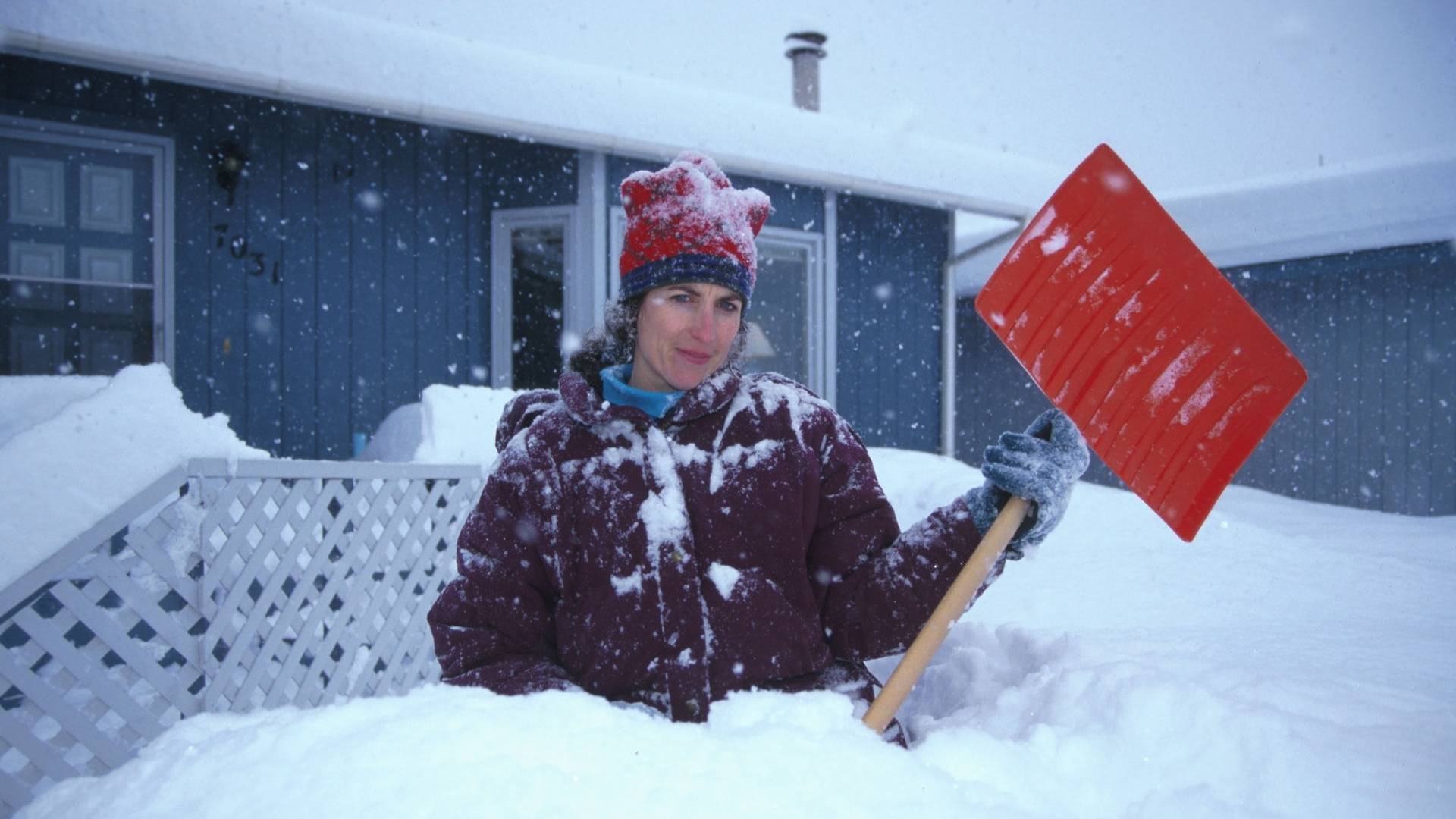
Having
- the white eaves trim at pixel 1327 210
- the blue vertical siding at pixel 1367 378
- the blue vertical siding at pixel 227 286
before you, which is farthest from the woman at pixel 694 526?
the blue vertical siding at pixel 1367 378

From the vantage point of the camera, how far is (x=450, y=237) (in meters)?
6.03

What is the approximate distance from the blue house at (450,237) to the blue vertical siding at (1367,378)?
0.03m

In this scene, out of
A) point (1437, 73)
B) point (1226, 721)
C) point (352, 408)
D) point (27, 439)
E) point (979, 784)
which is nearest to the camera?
point (979, 784)

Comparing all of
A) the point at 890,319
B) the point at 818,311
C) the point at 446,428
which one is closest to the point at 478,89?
the point at 446,428

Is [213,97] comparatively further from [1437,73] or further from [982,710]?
[1437,73]

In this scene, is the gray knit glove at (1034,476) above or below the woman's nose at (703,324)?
below

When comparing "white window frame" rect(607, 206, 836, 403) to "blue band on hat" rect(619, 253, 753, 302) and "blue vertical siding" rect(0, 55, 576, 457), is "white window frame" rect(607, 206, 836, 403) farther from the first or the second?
"blue band on hat" rect(619, 253, 753, 302)

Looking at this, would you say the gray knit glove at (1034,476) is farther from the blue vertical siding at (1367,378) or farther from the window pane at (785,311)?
the blue vertical siding at (1367,378)

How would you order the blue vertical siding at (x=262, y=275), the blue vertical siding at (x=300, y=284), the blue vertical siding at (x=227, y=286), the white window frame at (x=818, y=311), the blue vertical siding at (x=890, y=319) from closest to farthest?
the blue vertical siding at (x=227, y=286) → the blue vertical siding at (x=262, y=275) → the blue vertical siding at (x=300, y=284) → the white window frame at (x=818, y=311) → the blue vertical siding at (x=890, y=319)

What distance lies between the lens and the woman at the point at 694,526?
1524 millimetres

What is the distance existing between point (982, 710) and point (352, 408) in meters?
5.03

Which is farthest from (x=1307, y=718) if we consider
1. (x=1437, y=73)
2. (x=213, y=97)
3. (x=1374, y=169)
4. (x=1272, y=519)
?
(x=1437, y=73)

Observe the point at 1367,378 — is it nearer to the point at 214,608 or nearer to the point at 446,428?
the point at 446,428

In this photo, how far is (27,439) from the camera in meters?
3.11
